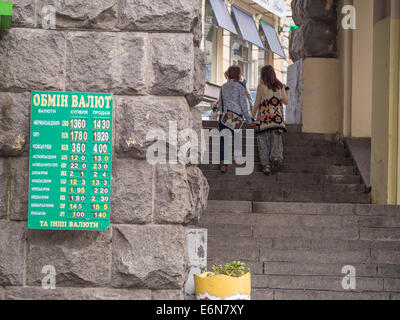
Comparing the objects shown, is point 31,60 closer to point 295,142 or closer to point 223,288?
point 223,288

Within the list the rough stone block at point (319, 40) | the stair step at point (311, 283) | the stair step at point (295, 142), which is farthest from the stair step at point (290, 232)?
the rough stone block at point (319, 40)

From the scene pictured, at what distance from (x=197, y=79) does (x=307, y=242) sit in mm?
3515

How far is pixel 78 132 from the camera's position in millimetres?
5066

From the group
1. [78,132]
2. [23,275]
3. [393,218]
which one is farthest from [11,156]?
[393,218]

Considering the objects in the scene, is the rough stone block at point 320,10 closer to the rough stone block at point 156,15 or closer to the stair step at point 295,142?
the stair step at point 295,142

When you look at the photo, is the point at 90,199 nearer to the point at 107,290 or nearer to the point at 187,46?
the point at 107,290

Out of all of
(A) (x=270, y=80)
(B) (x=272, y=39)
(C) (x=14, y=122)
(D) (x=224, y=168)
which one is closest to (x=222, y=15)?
(B) (x=272, y=39)

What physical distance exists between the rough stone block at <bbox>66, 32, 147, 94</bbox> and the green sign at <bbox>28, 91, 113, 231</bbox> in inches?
5.0

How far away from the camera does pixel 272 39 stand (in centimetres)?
2978

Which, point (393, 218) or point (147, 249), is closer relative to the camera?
point (147, 249)

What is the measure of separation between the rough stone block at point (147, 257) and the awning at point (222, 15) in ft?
58.6

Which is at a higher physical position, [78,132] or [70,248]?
[78,132]

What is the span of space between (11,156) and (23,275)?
80 cm
